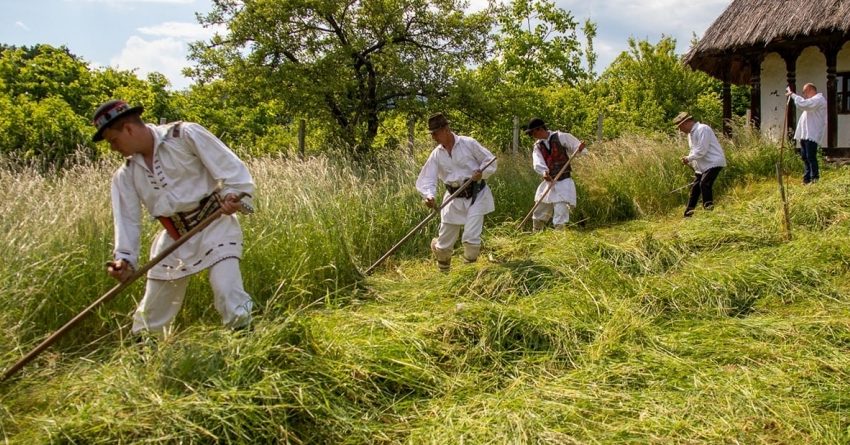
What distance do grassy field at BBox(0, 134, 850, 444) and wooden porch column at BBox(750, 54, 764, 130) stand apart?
6.45 m

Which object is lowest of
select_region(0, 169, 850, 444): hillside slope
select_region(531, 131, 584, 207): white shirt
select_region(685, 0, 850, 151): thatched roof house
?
select_region(0, 169, 850, 444): hillside slope

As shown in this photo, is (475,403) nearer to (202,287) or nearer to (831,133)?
(202,287)

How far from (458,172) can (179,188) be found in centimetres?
273

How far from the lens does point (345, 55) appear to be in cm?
784

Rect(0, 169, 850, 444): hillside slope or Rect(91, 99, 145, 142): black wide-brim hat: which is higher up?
Rect(91, 99, 145, 142): black wide-brim hat

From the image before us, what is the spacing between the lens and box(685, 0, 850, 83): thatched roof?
989cm

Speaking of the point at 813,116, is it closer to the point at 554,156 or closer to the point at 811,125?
the point at 811,125

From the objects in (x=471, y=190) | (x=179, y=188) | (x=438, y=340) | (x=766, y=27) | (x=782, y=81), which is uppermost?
(x=766, y=27)

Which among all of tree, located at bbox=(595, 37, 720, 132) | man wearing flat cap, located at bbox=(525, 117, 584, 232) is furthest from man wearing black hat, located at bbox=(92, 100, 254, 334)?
tree, located at bbox=(595, 37, 720, 132)

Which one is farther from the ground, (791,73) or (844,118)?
(791,73)

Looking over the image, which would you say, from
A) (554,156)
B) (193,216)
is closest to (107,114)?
(193,216)

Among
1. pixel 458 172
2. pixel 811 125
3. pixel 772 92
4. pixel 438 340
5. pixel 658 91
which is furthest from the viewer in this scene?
pixel 658 91

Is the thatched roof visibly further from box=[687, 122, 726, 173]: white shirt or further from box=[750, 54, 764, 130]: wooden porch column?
box=[687, 122, 726, 173]: white shirt

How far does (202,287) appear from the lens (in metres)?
4.08
